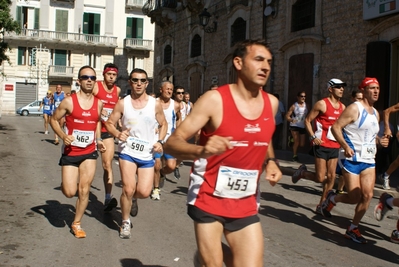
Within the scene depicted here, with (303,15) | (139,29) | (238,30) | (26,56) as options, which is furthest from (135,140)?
(139,29)

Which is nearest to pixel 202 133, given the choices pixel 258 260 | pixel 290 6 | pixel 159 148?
pixel 258 260

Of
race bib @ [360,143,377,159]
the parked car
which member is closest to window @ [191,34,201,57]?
race bib @ [360,143,377,159]

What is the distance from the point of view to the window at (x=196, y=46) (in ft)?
85.5

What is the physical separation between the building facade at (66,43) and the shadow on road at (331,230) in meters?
46.1

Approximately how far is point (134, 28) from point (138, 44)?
1.96 m

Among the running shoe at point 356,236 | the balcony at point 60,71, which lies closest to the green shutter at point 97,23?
the balcony at point 60,71

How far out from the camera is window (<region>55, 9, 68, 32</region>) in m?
52.9

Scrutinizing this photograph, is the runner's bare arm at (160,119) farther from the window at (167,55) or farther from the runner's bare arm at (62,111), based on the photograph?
the window at (167,55)

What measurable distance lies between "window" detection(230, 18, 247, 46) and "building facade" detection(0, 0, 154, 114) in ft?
107

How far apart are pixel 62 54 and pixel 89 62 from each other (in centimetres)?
271

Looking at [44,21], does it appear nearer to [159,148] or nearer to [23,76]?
[23,76]

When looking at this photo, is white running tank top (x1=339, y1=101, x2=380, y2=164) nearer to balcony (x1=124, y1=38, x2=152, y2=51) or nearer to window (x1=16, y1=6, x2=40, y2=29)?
balcony (x1=124, y1=38, x2=152, y2=51)

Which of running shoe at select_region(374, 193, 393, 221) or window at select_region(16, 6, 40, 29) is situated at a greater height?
window at select_region(16, 6, 40, 29)

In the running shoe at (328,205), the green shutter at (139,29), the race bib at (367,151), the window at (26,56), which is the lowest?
the running shoe at (328,205)
